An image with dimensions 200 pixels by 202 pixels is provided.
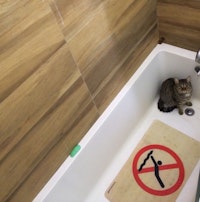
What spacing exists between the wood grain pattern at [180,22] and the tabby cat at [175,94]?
23cm

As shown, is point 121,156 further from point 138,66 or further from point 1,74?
point 1,74

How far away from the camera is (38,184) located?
1009 millimetres

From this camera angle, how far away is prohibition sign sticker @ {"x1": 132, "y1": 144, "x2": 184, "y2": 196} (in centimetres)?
120

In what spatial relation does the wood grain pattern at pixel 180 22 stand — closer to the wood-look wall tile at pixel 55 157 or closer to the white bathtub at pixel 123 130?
the white bathtub at pixel 123 130

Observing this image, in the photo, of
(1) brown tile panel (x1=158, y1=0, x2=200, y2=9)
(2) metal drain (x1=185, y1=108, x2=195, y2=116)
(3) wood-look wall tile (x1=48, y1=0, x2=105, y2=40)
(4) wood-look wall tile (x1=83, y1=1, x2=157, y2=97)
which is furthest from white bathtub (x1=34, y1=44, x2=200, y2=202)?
(3) wood-look wall tile (x1=48, y1=0, x2=105, y2=40)

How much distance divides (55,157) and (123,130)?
511mm

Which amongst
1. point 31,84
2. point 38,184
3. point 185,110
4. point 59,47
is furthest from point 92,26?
point 185,110

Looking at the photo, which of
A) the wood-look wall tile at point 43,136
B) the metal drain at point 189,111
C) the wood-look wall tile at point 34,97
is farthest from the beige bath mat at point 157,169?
the wood-look wall tile at point 34,97

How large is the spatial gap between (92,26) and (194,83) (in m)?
0.83

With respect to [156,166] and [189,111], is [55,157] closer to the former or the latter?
[156,166]

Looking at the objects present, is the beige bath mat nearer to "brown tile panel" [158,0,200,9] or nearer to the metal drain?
the metal drain

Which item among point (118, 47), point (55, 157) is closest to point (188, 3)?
point (118, 47)

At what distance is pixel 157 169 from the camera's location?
1.28 m

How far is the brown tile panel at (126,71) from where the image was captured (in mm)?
1185
